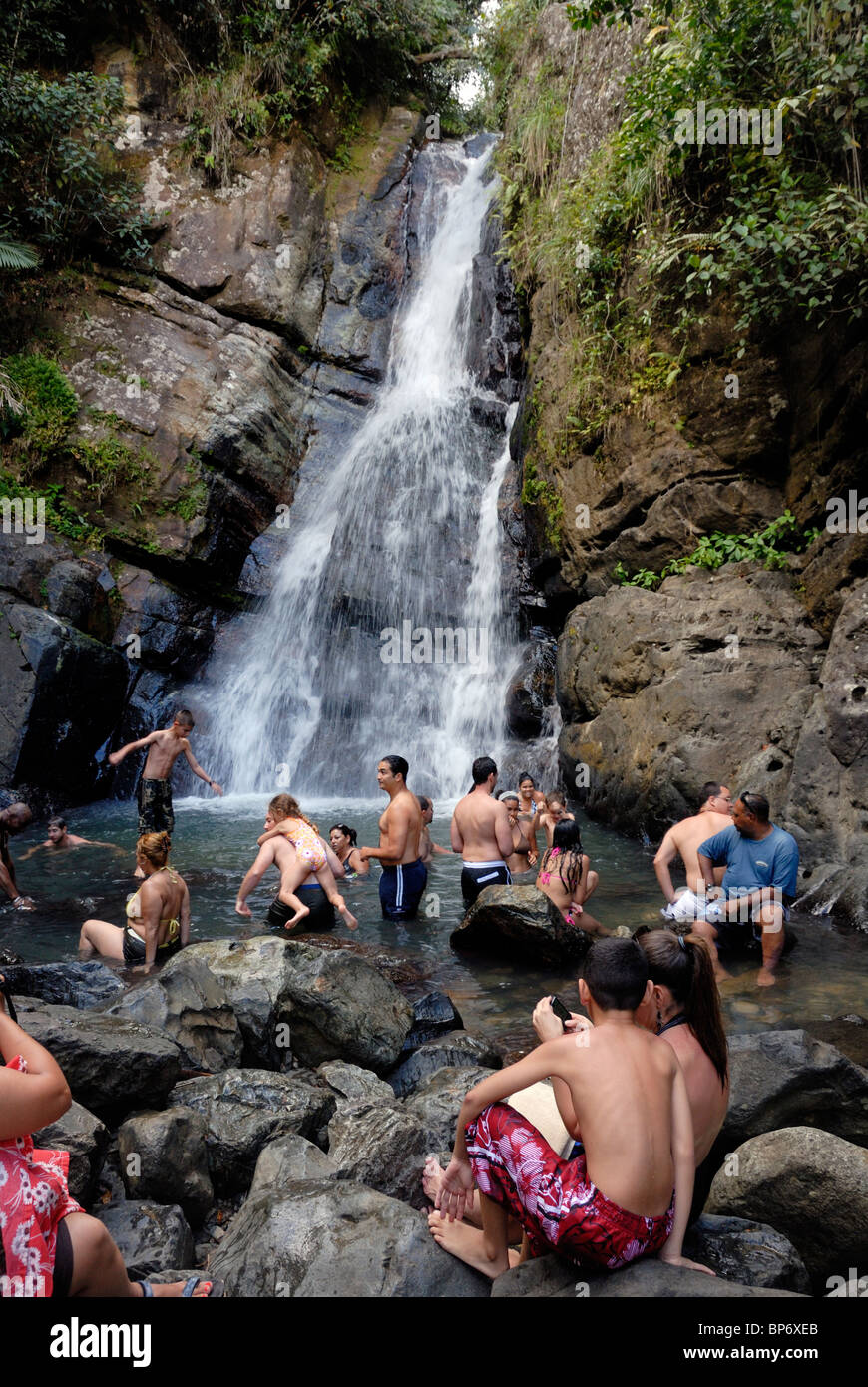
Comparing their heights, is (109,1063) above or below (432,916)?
above

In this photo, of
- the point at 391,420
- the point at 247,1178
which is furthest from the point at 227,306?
the point at 247,1178

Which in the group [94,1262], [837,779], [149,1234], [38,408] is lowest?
[149,1234]

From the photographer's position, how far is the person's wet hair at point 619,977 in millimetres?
2854

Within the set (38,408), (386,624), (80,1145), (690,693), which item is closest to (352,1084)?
(80,1145)

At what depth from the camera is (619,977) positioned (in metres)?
2.85

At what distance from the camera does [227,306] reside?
18125mm

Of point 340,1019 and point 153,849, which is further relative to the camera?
point 153,849

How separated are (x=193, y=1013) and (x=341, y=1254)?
2490 mm

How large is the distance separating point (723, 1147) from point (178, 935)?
4.31 meters

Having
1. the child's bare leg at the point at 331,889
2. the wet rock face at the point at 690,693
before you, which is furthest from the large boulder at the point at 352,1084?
the wet rock face at the point at 690,693

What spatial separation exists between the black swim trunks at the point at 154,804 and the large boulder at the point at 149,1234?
6.56 meters

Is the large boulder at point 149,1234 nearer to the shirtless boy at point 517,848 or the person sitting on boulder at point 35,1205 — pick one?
the person sitting on boulder at point 35,1205

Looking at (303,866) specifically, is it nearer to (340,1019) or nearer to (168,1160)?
(340,1019)

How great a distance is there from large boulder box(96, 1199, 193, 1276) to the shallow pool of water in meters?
2.64
